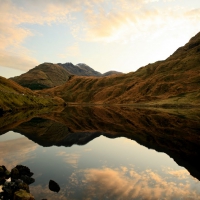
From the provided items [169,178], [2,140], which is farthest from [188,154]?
[2,140]

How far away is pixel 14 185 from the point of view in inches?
603

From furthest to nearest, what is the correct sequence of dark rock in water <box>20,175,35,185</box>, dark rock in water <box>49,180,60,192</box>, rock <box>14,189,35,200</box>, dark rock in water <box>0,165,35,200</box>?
1. dark rock in water <box>20,175,35,185</box>
2. dark rock in water <box>49,180,60,192</box>
3. dark rock in water <box>0,165,35,200</box>
4. rock <box>14,189,35,200</box>

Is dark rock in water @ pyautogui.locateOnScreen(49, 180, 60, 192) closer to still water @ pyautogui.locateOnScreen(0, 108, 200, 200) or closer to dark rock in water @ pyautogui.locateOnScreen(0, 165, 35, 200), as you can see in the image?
still water @ pyautogui.locateOnScreen(0, 108, 200, 200)

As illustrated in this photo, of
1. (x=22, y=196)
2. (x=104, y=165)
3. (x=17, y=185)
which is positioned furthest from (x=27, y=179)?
(x=104, y=165)

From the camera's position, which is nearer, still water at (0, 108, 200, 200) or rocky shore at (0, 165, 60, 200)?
rocky shore at (0, 165, 60, 200)

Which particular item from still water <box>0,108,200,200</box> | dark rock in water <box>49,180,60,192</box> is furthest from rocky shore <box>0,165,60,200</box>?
still water <box>0,108,200,200</box>

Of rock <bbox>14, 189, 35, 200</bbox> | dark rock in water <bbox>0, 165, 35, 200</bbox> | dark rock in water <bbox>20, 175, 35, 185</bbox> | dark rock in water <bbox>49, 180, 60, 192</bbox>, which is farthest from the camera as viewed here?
dark rock in water <bbox>20, 175, 35, 185</bbox>

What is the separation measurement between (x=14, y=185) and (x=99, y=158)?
43.6ft

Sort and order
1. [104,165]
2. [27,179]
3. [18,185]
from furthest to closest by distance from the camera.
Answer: [104,165] → [27,179] → [18,185]

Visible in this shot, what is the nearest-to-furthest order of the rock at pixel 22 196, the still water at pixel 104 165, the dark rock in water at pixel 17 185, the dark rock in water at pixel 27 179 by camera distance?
the rock at pixel 22 196 → the dark rock in water at pixel 17 185 → the still water at pixel 104 165 → the dark rock in water at pixel 27 179

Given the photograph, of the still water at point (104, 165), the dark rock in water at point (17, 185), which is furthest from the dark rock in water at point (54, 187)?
the dark rock in water at point (17, 185)

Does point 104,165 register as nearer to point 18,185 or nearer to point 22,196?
point 18,185

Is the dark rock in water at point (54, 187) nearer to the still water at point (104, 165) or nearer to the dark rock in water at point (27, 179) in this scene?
the still water at point (104, 165)

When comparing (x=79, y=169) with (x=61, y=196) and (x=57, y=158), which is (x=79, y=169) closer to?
(x=57, y=158)
